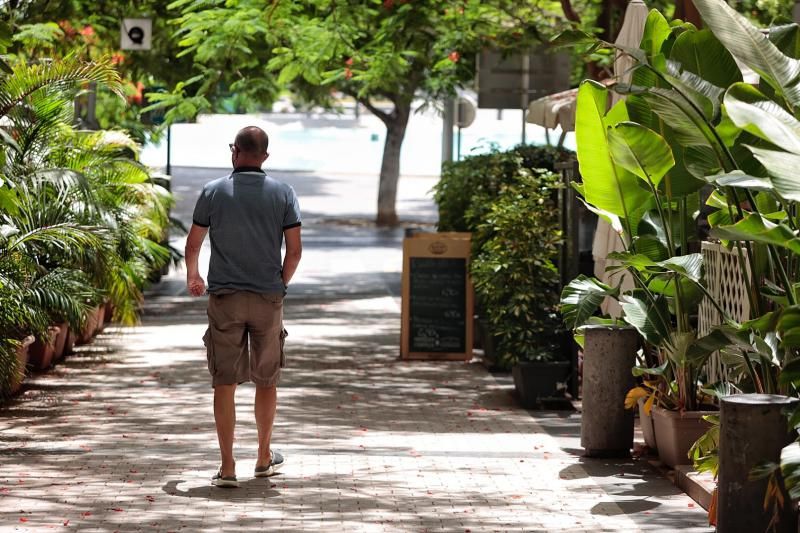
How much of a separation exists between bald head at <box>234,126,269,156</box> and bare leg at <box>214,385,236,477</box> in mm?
1290

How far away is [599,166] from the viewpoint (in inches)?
354

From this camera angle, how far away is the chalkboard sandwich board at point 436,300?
548 inches

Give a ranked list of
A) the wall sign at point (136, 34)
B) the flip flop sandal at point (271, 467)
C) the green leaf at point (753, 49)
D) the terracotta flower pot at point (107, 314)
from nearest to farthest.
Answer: the green leaf at point (753, 49)
the flip flop sandal at point (271, 467)
the terracotta flower pot at point (107, 314)
the wall sign at point (136, 34)

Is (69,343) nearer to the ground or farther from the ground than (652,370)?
nearer to the ground

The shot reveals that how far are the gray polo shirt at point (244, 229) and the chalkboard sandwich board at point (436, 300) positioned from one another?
603 cm

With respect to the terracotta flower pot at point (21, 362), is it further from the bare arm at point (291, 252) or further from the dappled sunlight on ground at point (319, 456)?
the bare arm at point (291, 252)

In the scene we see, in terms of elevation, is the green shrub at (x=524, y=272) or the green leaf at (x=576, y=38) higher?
the green leaf at (x=576, y=38)

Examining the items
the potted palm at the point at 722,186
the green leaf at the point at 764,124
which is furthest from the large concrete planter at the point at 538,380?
the green leaf at the point at 764,124

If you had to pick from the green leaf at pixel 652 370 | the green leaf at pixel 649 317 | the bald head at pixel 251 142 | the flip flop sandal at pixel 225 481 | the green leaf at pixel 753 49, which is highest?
the green leaf at pixel 753 49

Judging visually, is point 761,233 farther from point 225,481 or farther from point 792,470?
point 225,481

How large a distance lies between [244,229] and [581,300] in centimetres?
213

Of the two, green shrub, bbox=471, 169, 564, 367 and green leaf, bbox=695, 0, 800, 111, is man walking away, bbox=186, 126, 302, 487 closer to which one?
green leaf, bbox=695, 0, 800, 111

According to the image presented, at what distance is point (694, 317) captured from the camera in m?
11.0

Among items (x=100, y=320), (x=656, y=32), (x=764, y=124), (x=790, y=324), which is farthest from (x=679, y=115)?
(x=100, y=320)
